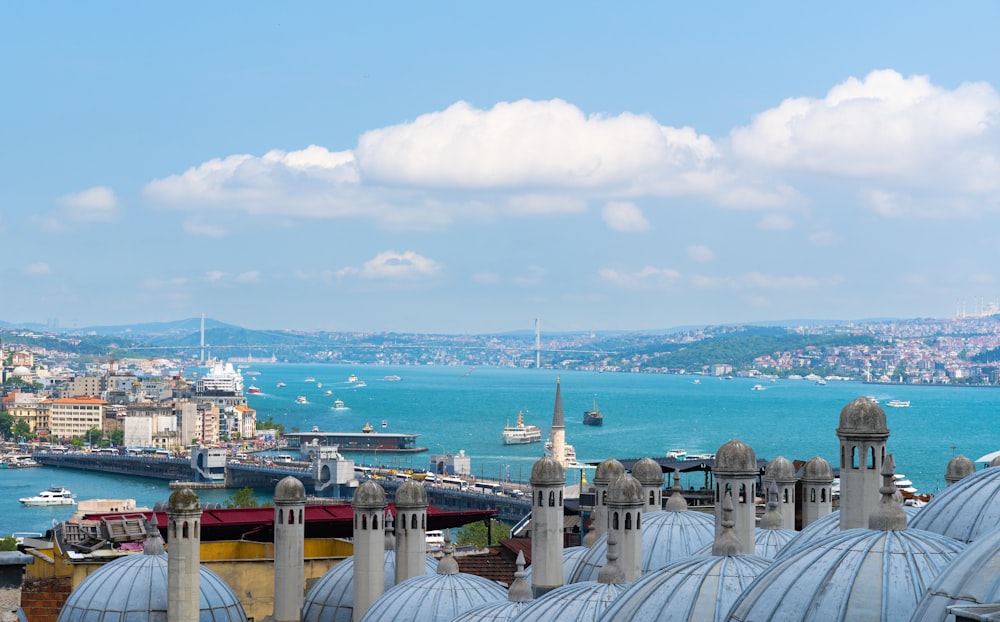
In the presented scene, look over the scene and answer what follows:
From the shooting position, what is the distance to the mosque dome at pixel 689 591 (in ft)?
41.5

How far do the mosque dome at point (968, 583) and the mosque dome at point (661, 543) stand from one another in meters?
8.60

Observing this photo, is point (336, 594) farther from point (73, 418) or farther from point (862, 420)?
point (73, 418)

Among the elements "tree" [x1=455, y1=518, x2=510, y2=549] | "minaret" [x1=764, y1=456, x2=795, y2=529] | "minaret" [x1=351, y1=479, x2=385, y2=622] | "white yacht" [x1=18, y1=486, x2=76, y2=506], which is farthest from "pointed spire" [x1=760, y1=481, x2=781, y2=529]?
"white yacht" [x1=18, y1=486, x2=76, y2=506]

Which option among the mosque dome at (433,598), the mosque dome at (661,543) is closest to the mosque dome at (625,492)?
the mosque dome at (661,543)

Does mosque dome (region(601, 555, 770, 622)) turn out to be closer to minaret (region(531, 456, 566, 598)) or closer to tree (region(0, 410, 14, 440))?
minaret (region(531, 456, 566, 598))

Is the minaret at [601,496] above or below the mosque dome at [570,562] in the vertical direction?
above

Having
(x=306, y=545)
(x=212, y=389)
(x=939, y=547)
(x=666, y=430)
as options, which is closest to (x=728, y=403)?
(x=666, y=430)

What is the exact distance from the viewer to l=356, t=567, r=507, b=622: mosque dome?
1820 cm

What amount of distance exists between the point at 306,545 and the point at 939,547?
16.8 metres

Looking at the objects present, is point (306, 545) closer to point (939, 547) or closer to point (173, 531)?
point (173, 531)

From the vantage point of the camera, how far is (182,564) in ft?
65.8

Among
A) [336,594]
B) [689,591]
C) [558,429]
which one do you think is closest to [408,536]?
[336,594]

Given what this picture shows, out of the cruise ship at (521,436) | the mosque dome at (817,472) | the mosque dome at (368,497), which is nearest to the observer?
the mosque dome at (368,497)

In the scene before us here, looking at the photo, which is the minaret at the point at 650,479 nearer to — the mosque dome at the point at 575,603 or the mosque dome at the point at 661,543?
the mosque dome at the point at 661,543
